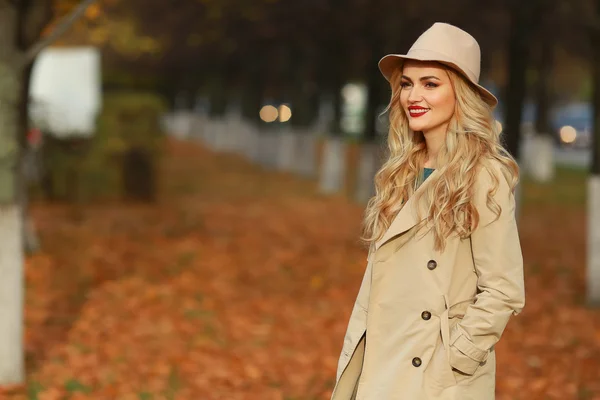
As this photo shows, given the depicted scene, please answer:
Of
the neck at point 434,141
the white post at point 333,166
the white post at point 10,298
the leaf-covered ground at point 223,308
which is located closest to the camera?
the neck at point 434,141

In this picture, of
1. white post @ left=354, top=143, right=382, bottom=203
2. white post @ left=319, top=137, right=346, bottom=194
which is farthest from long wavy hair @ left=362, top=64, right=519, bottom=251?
white post @ left=319, top=137, right=346, bottom=194

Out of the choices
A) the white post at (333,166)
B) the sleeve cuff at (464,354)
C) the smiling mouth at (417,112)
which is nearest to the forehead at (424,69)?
the smiling mouth at (417,112)

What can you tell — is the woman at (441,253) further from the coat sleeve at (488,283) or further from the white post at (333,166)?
the white post at (333,166)

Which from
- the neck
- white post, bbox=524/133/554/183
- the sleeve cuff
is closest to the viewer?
the sleeve cuff

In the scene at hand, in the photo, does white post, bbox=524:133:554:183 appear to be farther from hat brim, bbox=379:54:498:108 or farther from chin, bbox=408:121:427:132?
chin, bbox=408:121:427:132

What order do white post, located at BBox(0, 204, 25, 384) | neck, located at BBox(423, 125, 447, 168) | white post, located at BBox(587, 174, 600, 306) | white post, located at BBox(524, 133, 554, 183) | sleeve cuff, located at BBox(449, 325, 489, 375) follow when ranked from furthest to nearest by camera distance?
white post, located at BBox(524, 133, 554, 183) → white post, located at BBox(587, 174, 600, 306) → white post, located at BBox(0, 204, 25, 384) → neck, located at BBox(423, 125, 447, 168) → sleeve cuff, located at BBox(449, 325, 489, 375)

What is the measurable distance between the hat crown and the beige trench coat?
328 millimetres

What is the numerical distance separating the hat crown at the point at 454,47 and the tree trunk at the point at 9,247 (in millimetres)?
4185

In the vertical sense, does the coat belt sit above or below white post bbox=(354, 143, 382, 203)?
above

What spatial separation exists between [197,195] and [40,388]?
16.8 meters

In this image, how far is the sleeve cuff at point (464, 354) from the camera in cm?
334

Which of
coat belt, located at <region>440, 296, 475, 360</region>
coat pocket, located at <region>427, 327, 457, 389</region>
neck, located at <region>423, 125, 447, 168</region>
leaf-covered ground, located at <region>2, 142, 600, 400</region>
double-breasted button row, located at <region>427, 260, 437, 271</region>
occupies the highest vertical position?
neck, located at <region>423, 125, 447, 168</region>

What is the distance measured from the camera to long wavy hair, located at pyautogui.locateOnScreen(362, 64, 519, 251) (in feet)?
11.0

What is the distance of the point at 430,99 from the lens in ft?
11.5
